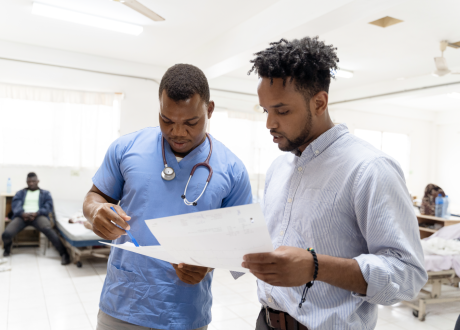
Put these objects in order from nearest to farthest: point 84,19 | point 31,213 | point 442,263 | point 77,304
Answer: point 77,304 < point 442,263 < point 84,19 < point 31,213

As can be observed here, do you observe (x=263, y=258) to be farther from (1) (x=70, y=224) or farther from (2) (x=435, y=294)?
(1) (x=70, y=224)

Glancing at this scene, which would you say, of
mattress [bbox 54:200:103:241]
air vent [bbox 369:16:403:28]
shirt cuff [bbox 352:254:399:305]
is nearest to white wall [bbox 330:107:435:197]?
air vent [bbox 369:16:403:28]

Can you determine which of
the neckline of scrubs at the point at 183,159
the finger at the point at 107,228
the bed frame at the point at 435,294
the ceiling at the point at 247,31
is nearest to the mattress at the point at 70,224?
the ceiling at the point at 247,31

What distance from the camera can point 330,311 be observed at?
3.09 ft

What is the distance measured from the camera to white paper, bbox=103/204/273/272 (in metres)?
0.70

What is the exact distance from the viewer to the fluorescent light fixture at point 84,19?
437 centimetres

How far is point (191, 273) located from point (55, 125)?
5.94m

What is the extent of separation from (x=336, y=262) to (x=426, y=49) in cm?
551

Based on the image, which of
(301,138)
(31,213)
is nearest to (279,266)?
(301,138)

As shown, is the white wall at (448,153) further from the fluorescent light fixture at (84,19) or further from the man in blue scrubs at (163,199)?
the man in blue scrubs at (163,199)

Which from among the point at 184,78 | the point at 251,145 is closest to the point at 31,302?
the point at 184,78

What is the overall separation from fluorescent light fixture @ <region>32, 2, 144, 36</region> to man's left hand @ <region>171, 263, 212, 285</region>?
14.1 ft

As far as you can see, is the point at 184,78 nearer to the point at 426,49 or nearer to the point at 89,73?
the point at 426,49

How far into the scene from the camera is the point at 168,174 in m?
1.25
